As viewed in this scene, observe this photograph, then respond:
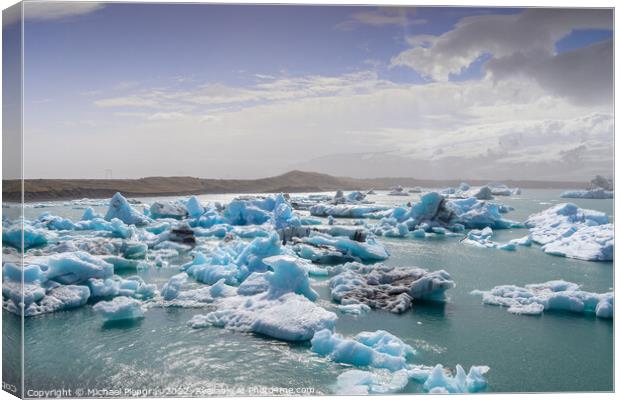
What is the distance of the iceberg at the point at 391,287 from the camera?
20.4 feet

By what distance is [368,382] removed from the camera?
167 inches

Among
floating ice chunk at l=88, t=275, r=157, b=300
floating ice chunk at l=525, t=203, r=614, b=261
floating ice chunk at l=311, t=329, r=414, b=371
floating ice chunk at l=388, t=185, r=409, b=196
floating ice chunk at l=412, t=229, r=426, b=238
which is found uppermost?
floating ice chunk at l=388, t=185, r=409, b=196

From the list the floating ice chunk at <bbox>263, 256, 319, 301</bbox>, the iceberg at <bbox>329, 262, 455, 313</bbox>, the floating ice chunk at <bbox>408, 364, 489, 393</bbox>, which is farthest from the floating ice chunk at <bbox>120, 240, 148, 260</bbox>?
the floating ice chunk at <bbox>408, 364, 489, 393</bbox>

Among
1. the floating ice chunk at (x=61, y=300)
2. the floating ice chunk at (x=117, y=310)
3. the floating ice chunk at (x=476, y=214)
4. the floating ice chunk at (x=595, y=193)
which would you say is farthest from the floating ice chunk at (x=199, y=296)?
the floating ice chunk at (x=476, y=214)

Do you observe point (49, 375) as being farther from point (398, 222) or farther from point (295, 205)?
point (398, 222)

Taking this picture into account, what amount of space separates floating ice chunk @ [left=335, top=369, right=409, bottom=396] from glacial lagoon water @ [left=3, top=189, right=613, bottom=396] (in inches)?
3.1

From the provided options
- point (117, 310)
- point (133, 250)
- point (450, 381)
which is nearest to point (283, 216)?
point (133, 250)

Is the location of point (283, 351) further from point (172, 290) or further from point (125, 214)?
point (125, 214)

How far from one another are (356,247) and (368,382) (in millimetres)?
5087

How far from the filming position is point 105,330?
5375mm

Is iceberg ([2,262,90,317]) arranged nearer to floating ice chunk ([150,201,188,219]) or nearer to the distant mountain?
the distant mountain

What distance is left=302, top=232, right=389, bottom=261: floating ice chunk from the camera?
30.4ft

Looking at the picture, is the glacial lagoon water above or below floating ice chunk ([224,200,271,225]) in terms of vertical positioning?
below

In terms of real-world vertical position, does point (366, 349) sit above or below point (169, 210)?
below
